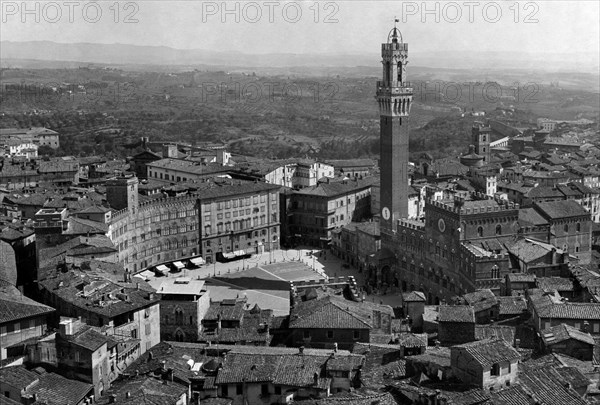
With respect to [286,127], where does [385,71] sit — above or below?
above

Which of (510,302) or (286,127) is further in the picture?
(286,127)

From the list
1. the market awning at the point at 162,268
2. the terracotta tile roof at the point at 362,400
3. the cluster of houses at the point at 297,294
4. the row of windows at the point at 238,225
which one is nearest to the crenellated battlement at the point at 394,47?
the cluster of houses at the point at 297,294

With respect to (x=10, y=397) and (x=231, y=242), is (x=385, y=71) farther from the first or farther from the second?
(x=10, y=397)

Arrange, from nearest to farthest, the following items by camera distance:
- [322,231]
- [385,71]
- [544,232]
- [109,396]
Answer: [109,396] < [544,232] < [385,71] < [322,231]

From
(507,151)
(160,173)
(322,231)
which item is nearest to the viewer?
(322,231)

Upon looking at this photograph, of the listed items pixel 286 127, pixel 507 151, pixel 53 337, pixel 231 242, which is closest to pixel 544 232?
pixel 231 242

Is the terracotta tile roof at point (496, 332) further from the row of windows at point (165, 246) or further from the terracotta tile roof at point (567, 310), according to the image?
the row of windows at point (165, 246)

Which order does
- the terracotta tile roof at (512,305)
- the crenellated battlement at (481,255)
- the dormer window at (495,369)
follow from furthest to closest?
the crenellated battlement at (481,255) → the terracotta tile roof at (512,305) → the dormer window at (495,369)
